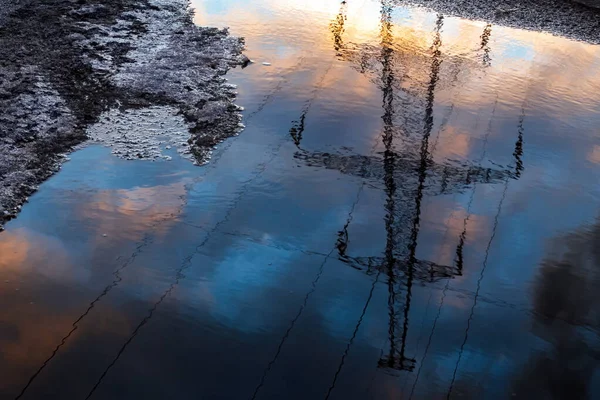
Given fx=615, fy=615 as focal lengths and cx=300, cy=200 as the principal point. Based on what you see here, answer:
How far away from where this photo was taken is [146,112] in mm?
4949

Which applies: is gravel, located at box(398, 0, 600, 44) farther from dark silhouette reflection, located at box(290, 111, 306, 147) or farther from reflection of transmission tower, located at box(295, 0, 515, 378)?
dark silhouette reflection, located at box(290, 111, 306, 147)

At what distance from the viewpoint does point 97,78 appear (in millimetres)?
5426

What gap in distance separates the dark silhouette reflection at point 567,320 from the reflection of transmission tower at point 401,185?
1.75 feet

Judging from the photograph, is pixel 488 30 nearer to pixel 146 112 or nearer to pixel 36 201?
pixel 146 112

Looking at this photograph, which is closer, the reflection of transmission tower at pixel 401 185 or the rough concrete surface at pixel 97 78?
the reflection of transmission tower at pixel 401 185

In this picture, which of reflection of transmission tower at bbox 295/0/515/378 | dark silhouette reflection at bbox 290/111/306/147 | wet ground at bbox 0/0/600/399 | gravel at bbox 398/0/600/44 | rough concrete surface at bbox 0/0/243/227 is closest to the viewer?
wet ground at bbox 0/0/600/399

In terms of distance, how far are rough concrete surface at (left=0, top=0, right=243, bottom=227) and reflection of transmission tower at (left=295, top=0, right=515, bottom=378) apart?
3.87ft

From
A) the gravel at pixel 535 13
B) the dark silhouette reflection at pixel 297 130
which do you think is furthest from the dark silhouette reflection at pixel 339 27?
the dark silhouette reflection at pixel 297 130

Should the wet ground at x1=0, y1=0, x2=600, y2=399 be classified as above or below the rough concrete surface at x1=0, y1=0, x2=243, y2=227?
below

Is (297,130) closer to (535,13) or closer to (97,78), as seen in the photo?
(97,78)

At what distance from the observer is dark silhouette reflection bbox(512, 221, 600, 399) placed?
296 cm

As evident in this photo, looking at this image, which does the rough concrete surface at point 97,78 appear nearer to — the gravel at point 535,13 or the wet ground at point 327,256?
the wet ground at point 327,256

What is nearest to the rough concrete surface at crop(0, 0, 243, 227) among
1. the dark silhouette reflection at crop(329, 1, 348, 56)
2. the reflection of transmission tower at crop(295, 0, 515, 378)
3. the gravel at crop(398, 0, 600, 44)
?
the dark silhouette reflection at crop(329, 1, 348, 56)

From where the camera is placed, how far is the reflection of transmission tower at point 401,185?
3361mm
